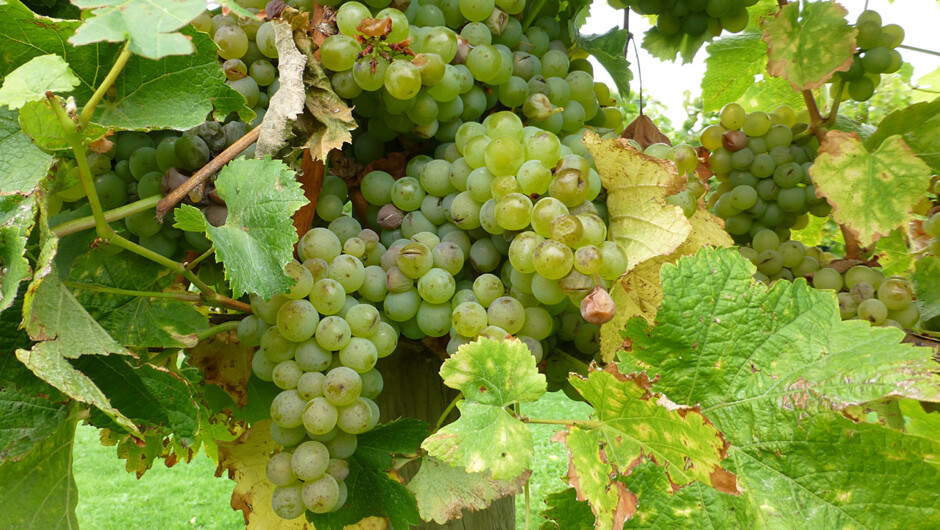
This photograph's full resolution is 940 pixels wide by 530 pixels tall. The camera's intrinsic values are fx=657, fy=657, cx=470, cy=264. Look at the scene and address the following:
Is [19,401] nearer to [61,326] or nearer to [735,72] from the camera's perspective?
[61,326]

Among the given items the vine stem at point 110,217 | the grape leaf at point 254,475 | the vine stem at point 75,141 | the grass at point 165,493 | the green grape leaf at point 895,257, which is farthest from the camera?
the grass at point 165,493

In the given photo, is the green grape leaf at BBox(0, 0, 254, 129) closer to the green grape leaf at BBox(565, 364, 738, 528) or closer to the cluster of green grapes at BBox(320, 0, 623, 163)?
the cluster of green grapes at BBox(320, 0, 623, 163)

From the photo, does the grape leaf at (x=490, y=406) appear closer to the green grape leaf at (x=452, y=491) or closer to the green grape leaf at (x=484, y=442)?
the green grape leaf at (x=484, y=442)

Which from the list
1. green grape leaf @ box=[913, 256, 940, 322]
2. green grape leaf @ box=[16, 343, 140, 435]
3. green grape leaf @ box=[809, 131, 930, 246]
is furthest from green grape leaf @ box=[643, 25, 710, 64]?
green grape leaf @ box=[16, 343, 140, 435]

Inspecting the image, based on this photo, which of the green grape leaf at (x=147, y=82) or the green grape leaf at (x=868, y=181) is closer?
the green grape leaf at (x=147, y=82)

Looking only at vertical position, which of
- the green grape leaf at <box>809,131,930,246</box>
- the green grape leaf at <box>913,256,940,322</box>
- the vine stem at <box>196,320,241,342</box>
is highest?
the green grape leaf at <box>809,131,930,246</box>

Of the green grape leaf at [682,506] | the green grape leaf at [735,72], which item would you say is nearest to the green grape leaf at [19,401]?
the green grape leaf at [682,506]

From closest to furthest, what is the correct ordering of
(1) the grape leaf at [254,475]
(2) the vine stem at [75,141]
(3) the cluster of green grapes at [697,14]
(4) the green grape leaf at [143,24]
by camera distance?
(4) the green grape leaf at [143,24] < (2) the vine stem at [75,141] < (1) the grape leaf at [254,475] < (3) the cluster of green grapes at [697,14]
